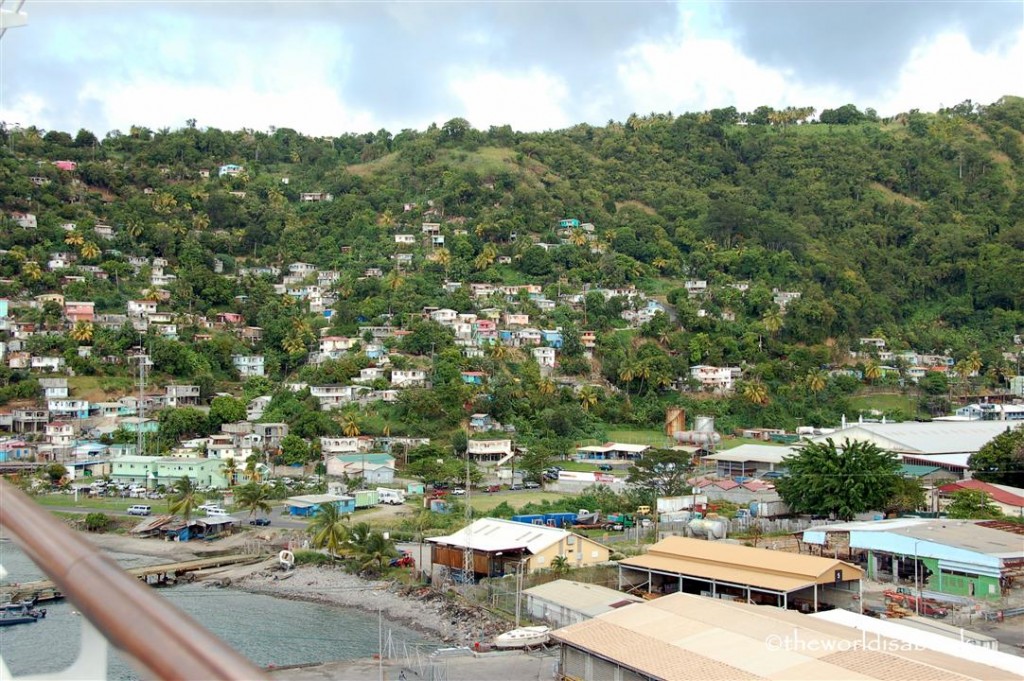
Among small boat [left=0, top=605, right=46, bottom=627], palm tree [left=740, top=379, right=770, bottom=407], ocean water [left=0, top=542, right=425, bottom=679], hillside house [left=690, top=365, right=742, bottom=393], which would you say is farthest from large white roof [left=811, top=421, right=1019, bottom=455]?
small boat [left=0, top=605, right=46, bottom=627]

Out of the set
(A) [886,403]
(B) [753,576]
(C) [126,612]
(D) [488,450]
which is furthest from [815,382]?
(C) [126,612]

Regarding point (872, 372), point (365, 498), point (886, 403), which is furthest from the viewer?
point (872, 372)

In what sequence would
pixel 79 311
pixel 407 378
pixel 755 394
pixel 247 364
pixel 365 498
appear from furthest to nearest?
pixel 247 364, pixel 755 394, pixel 79 311, pixel 407 378, pixel 365 498

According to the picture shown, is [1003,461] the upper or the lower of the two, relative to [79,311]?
lower

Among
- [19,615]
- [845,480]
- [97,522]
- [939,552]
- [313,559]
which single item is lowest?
[19,615]

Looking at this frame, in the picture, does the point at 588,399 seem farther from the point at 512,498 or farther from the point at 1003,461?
the point at 1003,461

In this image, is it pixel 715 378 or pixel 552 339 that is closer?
pixel 715 378

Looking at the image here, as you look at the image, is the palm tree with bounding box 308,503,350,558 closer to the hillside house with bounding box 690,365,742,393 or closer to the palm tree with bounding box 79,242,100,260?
the hillside house with bounding box 690,365,742,393
